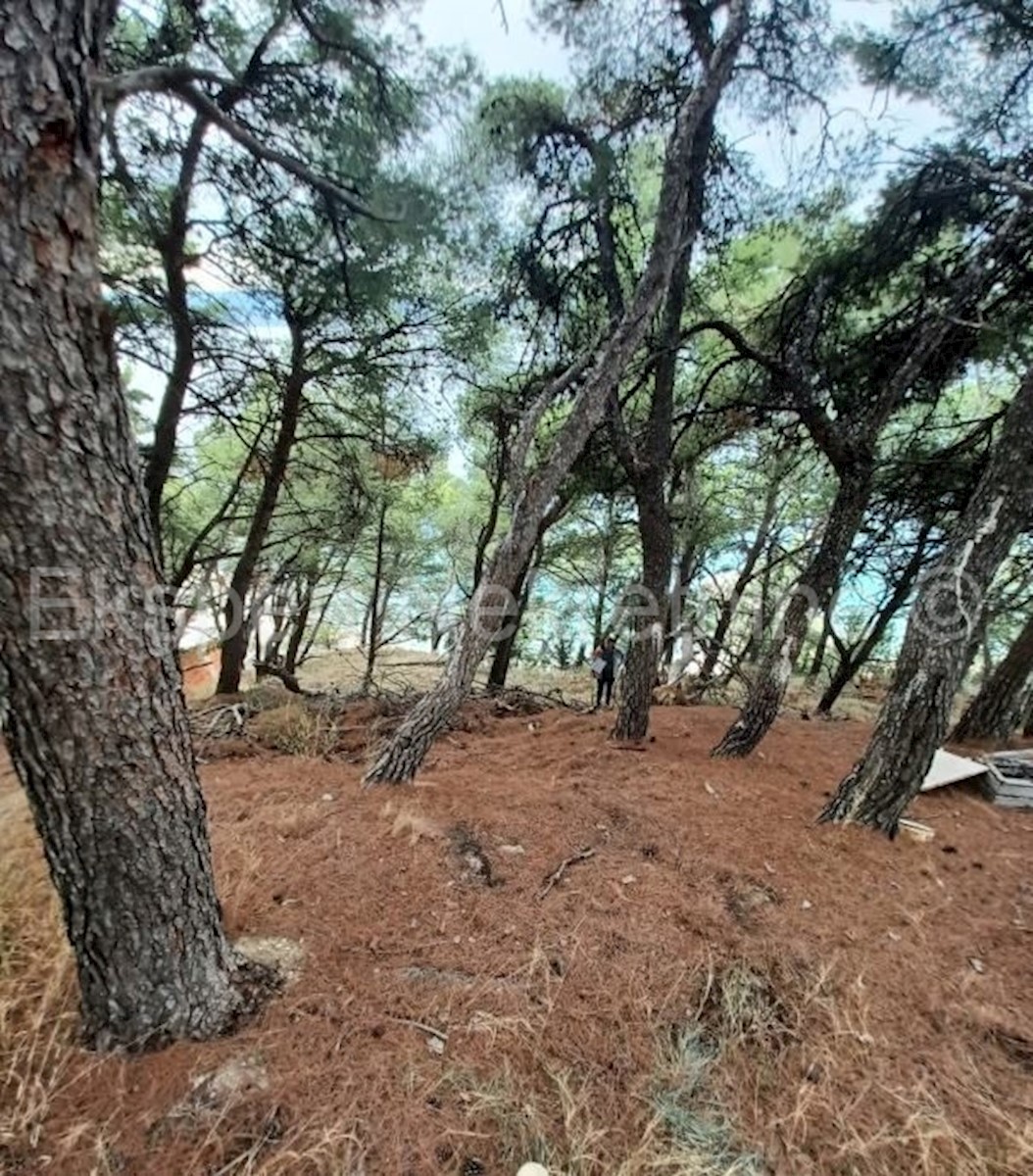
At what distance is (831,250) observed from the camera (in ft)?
13.3

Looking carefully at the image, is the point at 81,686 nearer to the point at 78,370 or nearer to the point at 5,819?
the point at 78,370

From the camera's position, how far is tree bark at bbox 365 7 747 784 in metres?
3.09

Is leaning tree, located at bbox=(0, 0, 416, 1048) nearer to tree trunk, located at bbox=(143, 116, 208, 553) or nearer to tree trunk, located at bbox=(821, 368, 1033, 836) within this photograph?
tree trunk, located at bbox=(143, 116, 208, 553)

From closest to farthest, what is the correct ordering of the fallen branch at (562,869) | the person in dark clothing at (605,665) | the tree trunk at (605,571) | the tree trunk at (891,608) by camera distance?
the fallen branch at (562,869)
the tree trunk at (891,608)
the person in dark clothing at (605,665)
the tree trunk at (605,571)

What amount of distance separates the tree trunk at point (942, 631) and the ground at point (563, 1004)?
1.12ft

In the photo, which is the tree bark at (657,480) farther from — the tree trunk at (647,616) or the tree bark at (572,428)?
the tree bark at (572,428)

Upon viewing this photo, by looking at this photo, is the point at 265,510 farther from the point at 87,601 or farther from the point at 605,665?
the point at 87,601

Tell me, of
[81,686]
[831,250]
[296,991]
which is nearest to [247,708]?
[296,991]

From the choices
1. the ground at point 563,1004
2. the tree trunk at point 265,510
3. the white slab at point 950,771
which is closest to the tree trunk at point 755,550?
the white slab at point 950,771

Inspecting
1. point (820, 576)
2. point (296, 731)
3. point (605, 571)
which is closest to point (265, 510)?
point (296, 731)

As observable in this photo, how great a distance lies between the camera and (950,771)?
4.12m

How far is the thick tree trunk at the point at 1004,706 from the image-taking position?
535 centimetres

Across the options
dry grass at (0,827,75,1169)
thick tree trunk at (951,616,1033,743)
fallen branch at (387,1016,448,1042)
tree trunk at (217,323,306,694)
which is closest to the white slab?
thick tree trunk at (951,616,1033,743)

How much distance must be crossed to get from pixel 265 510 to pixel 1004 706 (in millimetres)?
7745
